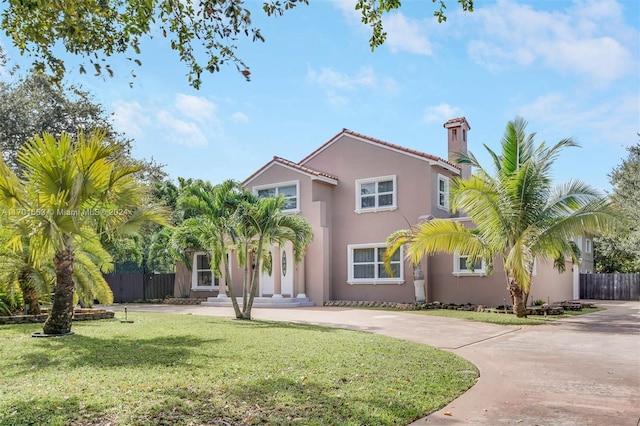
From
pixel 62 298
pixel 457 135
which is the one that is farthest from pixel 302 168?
pixel 62 298

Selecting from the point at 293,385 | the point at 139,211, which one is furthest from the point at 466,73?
the point at 293,385

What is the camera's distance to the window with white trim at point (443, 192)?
72.3 feet

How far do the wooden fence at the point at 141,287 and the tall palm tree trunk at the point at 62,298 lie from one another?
17.5 meters

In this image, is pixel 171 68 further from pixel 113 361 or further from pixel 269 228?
pixel 269 228

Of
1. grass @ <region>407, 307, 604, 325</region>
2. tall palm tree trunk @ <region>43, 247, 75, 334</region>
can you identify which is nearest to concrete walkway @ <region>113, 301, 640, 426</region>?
grass @ <region>407, 307, 604, 325</region>

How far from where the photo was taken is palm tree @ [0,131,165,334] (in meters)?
9.77

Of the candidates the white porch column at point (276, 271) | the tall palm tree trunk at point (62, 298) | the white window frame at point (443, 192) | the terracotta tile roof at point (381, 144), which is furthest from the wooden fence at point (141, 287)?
the tall palm tree trunk at point (62, 298)

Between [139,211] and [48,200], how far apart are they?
2254 millimetres

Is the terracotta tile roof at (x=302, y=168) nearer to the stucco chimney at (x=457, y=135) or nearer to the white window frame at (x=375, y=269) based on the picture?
the white window frame at (x=375, y=269)

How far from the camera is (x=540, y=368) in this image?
7961mm

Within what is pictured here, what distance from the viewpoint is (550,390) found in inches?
257

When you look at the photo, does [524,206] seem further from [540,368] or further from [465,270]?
[540,368]

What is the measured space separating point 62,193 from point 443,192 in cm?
1629

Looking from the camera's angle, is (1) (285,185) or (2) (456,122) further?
(2) (456,122)
